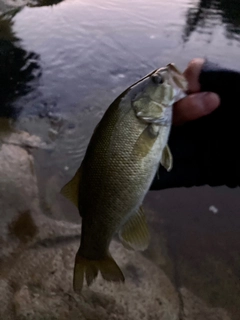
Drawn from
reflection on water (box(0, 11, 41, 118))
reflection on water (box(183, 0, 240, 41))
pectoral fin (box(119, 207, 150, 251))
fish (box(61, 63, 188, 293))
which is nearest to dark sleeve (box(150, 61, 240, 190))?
fish (box(61, 63, 188, 293))

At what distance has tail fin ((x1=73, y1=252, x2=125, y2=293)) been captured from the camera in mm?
1694

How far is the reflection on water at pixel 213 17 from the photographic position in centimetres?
572

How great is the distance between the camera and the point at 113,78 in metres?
4.55

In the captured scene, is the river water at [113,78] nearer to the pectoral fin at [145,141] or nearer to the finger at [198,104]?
the finger at [198,104]

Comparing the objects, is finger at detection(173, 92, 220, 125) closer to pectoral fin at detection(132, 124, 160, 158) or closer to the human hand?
the human hand

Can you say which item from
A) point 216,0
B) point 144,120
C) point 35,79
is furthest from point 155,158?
point 216,0

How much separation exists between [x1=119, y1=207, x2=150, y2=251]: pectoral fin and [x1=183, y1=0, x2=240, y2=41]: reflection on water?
426cm

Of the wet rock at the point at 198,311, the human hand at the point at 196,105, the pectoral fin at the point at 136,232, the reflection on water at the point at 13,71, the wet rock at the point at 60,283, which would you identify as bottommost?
the wet rock at the point at 198,311

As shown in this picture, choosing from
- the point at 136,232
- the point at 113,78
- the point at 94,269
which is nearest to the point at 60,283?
the point at 94,269

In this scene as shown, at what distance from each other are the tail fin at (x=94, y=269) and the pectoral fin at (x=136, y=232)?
0.37 ft

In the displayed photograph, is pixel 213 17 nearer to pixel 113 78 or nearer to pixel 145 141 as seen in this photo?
pixel 113 78

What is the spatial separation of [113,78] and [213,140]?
2.24 meters

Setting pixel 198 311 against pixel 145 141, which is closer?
pixel 145 141

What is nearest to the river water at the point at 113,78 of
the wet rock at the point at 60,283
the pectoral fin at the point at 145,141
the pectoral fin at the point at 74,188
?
the wet rock at the point at 60,283
